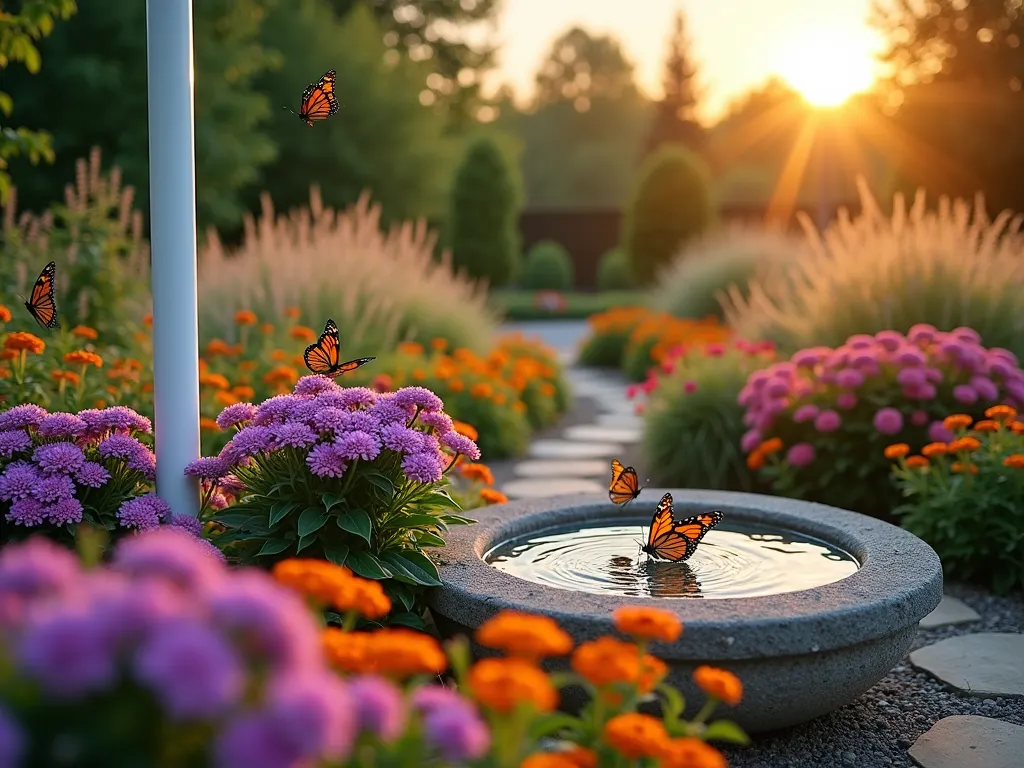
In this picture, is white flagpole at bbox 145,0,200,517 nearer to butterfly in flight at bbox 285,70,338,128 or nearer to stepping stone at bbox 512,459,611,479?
butterfly in flight at bbox 285,70,338,128

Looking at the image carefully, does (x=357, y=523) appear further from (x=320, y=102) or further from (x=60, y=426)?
(x=320, y=102)

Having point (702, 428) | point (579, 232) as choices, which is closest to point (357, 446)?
point (702, 428)

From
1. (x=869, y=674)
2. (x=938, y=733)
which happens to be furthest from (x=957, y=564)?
(x=869, y=674)

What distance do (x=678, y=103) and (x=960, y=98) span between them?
23.3 m

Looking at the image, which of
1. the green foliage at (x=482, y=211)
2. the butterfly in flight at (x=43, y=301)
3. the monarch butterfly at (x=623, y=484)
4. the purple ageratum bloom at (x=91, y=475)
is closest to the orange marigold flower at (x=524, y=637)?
the purple ageratum bloom at (x=91, y=475)

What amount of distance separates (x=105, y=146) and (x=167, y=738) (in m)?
12.3

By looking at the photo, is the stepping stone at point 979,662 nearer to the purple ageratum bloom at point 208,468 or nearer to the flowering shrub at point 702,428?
the flowering shrub at point 702,428

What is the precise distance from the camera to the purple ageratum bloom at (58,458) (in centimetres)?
239

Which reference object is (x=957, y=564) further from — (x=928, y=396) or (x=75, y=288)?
(x=75, y=288)

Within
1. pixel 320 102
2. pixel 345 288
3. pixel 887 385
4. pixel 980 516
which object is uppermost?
pixel 320 102

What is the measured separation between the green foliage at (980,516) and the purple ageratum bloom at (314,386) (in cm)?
223

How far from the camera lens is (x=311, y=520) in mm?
2332

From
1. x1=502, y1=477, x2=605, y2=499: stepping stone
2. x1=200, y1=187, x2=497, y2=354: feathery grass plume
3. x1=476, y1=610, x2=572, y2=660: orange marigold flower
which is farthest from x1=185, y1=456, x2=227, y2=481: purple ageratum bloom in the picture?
x1=200, y1=187, x2=497, y2=354: feathery grass plume

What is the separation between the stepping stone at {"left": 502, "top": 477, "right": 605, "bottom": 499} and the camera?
16.1 ft
